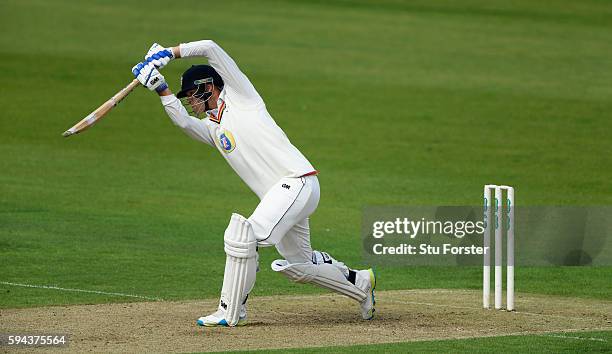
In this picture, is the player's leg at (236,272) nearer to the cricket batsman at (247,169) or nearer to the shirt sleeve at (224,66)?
the cricket batsman at (247,169)

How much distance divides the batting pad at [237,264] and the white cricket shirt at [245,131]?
0.49 m

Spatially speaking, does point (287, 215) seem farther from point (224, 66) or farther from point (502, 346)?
point (502, 346)

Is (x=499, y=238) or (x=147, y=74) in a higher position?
(x=147, y=74)

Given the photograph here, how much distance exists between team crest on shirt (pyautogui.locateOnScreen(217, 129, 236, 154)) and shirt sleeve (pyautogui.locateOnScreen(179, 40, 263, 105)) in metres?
0.27

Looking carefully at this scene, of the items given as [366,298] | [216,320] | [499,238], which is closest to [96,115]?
[216,320]

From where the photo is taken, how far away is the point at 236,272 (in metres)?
8.87

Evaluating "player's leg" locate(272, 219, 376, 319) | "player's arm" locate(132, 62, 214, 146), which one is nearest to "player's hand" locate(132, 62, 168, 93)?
"player's arm" locate(132, 62, 214, 146)

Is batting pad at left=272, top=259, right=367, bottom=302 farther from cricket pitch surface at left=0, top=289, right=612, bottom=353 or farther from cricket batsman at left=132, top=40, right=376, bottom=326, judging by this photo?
cricket pitch surface at left=0, top=289, right=612, bottom=353

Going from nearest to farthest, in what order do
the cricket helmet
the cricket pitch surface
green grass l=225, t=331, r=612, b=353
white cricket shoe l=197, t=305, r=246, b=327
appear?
green grass l=225, t=331, r=612, b=353 < the cricket pitch surface < white cricket shoe l=197, t=305, r=246, b=327 < the cricket helmet

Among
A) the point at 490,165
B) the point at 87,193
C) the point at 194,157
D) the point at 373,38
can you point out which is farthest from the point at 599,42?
the point at 87,193

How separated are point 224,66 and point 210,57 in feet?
0.40

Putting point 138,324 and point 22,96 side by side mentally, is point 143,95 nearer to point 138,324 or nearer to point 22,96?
point 22,96

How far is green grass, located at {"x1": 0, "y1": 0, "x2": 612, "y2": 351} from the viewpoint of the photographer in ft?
40.4

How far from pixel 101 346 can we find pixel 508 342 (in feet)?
9.30
